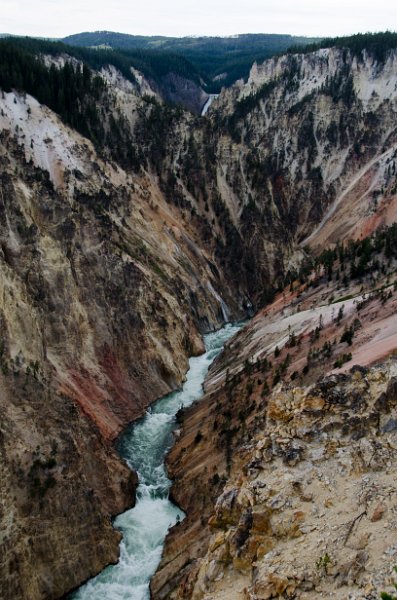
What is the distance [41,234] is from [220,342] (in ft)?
65.2

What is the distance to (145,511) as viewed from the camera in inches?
1060

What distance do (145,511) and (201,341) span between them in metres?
22.6

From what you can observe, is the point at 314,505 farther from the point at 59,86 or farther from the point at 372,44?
the point at 372,44

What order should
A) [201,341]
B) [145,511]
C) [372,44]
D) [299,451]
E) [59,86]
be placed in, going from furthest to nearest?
[372,44]
[59,86]
[201,341]
[145,511]
[299,451]

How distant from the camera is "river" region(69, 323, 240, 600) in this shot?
73.4 feet

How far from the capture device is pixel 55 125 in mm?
52812

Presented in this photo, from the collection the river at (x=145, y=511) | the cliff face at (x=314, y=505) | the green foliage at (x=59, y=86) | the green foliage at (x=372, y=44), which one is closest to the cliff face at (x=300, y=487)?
the cliff face at (x=314, y=505)

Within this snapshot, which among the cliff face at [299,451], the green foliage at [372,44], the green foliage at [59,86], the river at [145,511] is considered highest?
the green foliage at [59,86]

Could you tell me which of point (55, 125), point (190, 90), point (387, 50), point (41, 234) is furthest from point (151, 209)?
point (190, 90)

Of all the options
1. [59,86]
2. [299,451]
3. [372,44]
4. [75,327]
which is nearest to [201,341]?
[75,327]

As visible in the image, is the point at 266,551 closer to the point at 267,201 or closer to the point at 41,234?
the point at 41,234

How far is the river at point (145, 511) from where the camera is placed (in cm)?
2238

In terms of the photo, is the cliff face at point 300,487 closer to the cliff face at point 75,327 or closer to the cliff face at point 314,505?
the cliff face at point 314,505

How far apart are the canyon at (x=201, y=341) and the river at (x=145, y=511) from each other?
60cm
